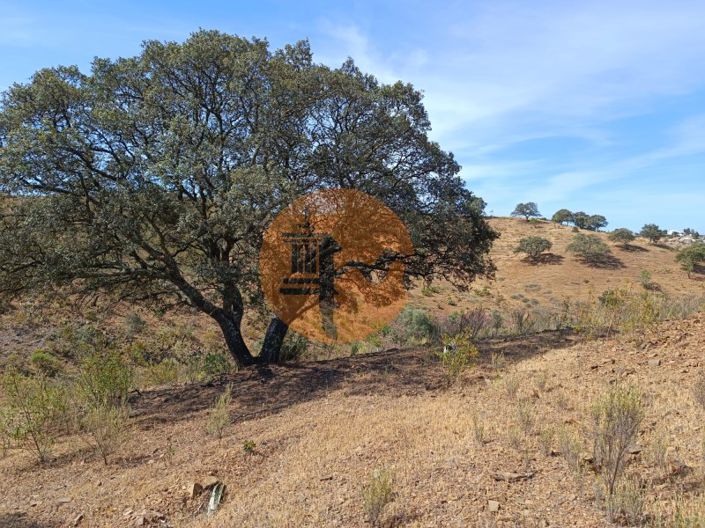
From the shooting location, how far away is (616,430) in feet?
12.0

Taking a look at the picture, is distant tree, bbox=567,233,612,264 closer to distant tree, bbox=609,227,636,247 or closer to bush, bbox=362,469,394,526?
distant tree, bbox=609,227,636,247

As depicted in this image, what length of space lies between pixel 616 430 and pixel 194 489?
3842 mm

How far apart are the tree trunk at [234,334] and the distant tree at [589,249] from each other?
38812 mm

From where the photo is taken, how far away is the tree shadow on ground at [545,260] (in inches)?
1677

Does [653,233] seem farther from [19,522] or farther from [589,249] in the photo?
[19,522]

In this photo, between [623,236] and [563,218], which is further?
[563,218]

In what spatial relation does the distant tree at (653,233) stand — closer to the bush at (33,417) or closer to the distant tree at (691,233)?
the distant tree at (691,233)

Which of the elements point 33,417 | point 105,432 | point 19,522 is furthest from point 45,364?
point 19,522

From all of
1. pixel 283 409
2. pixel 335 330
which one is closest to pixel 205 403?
pixel 283 409

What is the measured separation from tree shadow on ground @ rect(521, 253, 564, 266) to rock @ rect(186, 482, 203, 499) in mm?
42383

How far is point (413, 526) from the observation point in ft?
11.1

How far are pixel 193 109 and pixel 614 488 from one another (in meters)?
9.38
